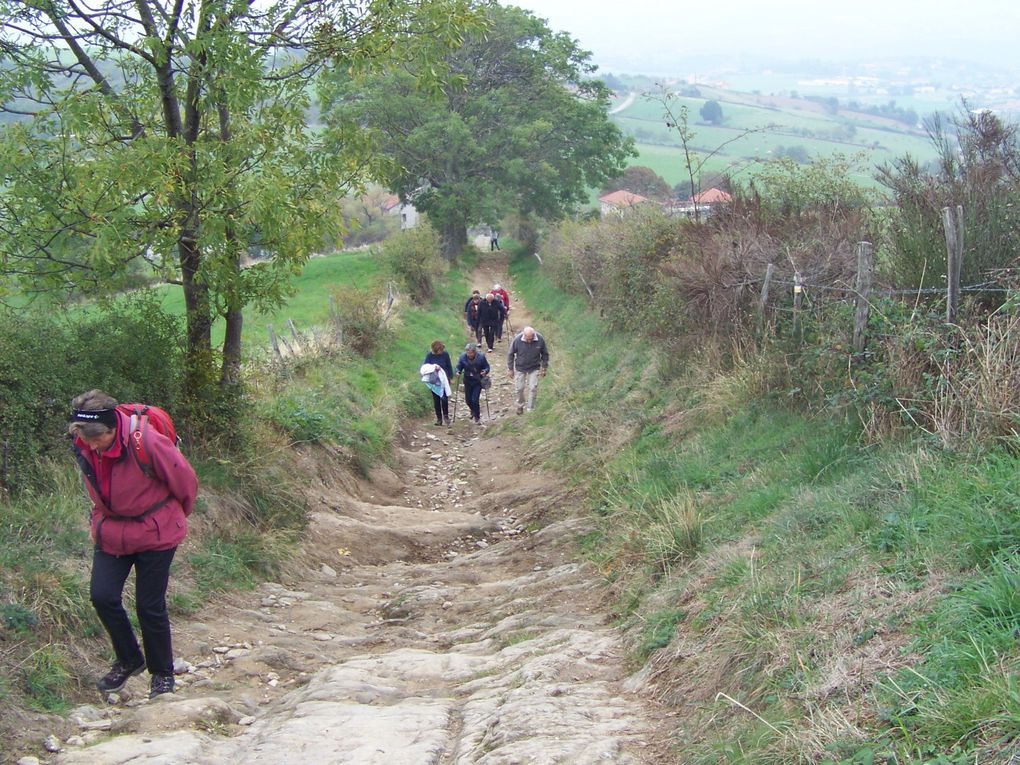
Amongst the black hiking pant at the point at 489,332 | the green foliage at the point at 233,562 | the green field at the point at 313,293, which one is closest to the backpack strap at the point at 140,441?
the green foliage at the point at 233,562

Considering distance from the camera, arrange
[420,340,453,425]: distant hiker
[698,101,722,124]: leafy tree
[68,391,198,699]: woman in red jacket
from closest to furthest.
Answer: [68,391,198,699]: woman in red jacket, [420,340,453,425]: distant hiker, [698,101,722,124]: leafy tree

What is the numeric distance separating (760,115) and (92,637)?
113m

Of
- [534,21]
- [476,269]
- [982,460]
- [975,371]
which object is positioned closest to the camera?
[982,460]

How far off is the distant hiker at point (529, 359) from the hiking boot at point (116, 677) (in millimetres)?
11421

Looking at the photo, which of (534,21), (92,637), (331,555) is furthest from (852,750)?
(534,21)

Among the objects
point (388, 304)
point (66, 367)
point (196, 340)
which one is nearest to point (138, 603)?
point (66, 367)

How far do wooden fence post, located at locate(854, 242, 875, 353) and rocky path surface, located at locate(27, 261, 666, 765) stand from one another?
125 inches

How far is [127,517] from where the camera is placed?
5707mm

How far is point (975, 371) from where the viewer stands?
6.85 m

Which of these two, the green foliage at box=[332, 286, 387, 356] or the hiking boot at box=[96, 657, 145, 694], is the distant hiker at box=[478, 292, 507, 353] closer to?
the green foliage at box=[332, 286, 387, 356]

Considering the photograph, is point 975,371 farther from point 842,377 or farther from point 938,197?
point 938,197

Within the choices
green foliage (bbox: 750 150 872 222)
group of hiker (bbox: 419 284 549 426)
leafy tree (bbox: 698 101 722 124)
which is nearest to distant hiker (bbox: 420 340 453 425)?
group of hiker (bbox: 419 284 549 426)

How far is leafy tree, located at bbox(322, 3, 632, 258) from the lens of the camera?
39312 mm

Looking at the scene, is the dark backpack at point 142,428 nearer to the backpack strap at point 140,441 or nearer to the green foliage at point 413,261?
the backpack strap at point 140,441
